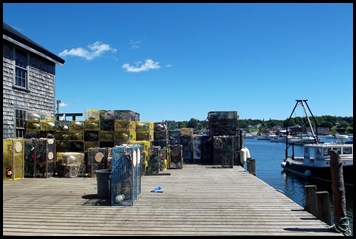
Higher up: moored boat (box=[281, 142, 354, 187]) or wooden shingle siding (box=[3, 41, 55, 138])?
wooden shingle siding (box=[3, 41, 55, 138])

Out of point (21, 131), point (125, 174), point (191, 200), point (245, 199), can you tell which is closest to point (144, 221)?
point (125, 174)

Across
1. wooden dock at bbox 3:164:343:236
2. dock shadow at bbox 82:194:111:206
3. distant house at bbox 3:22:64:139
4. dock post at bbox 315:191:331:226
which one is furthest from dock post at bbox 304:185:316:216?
distant house at bbox 3:22:64:139

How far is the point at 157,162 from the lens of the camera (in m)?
16.0

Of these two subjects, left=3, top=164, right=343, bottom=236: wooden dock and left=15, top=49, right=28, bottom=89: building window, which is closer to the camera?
left=3, top=164, right=343, bottom=236: wooden dock

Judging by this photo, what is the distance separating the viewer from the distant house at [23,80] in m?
15.5

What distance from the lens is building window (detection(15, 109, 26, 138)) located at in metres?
16.2

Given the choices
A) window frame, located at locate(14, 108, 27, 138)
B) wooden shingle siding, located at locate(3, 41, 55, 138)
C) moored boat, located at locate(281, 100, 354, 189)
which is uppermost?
wooden shingle siding, located at locate(3, 41, 55, 138)

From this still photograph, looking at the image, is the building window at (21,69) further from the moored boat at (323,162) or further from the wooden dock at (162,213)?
the moored boat at (323,162)

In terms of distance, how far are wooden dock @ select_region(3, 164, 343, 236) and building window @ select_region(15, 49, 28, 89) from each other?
6344 mm

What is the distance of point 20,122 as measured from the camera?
1644 cm

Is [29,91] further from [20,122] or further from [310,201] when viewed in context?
[310,201]

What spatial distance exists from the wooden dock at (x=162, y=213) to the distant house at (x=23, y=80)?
4910mm

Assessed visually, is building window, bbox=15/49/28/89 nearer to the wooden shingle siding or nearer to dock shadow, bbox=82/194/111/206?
the wooden shingle siding

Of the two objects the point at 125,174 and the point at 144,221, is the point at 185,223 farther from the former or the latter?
the point at 125,174
